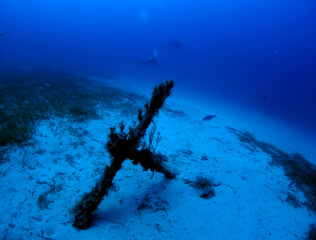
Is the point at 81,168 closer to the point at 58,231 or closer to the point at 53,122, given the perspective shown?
the point at 58,231

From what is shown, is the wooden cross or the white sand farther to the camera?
the white sand

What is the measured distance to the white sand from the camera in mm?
3443

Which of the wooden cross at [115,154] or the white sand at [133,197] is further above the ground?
the wooden cross at [115,154]

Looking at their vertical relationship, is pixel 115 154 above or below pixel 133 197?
above

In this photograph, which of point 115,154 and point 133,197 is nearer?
point 115,154

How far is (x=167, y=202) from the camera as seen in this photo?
4.48 meters

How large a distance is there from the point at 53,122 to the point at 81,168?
3.45 m

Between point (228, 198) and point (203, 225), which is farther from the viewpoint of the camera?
point (228, 198)

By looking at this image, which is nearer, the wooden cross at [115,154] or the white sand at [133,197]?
the wooden cross at [115,154]

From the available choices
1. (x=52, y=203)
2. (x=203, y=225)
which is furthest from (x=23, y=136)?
(x=203, y=225)

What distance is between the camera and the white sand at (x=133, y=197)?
344 centimetres

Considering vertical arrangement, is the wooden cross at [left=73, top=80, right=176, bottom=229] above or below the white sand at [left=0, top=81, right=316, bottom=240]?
above

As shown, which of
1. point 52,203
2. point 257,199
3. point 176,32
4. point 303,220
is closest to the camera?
point 52,203

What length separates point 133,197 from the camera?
4469 millimetres
